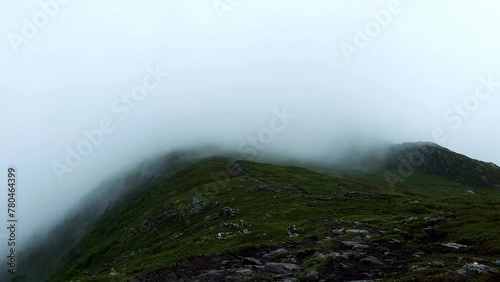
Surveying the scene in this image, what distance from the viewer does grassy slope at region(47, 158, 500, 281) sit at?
158ft

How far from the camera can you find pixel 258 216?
7606 cm

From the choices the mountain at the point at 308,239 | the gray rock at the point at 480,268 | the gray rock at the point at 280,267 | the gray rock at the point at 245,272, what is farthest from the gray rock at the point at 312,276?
the gray rock at the point at 480,268

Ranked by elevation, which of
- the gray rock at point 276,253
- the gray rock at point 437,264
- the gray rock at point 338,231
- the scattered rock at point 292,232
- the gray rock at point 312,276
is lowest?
the gray rock at point 437,264

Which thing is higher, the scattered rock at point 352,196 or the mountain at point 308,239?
the mountain at point 308,239

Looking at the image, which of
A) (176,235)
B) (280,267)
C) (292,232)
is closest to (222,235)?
(292,232)

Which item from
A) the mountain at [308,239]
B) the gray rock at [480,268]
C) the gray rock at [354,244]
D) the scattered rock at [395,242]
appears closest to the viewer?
the gray rock at [480,268]

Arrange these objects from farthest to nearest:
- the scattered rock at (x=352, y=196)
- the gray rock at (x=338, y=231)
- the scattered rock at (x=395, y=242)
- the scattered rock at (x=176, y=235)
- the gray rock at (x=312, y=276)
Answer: the scattered rock at (x=352, y=196)
the scattered rock at (x=176, y=235)
the gray rock at (x=338, y=231)
the scattered rock at (x=395, y=242)
the gray rock at (x=312, y=276)

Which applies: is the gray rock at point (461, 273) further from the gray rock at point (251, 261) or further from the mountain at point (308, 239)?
the gray rock at point (251, 261)

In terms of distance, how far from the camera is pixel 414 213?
67.6m

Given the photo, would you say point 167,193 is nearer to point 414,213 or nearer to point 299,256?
point 414,213

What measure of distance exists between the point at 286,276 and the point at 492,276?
15.6m

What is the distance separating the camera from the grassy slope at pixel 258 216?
48219 mm

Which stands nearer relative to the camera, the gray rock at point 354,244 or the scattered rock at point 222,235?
the gray rock at point 354,244

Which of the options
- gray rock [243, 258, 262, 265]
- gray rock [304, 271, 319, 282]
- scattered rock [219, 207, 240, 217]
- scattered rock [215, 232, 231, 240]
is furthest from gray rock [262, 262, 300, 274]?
scattered rock [219, 207, 240, 217]
